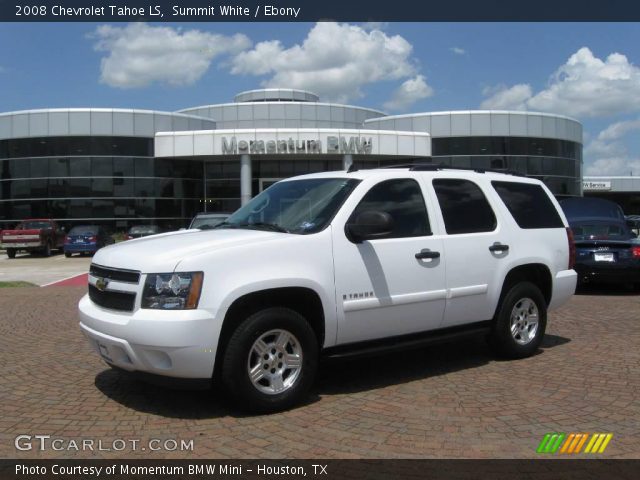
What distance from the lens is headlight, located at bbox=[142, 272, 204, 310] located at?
4.43 meters

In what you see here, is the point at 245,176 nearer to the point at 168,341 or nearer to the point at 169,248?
the point at 169,248

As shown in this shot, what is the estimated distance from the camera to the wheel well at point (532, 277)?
6.38 meters

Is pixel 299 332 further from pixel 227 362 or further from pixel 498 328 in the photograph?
pixel 498 328

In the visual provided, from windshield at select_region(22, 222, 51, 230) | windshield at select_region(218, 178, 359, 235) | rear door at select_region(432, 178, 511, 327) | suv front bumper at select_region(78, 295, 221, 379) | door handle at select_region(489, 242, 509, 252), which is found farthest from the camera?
windshield at select_region(22, 222, 51, 230)

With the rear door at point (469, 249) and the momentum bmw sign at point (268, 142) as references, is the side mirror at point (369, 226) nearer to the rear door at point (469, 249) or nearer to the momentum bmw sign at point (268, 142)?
the rear door at point (469, 249)

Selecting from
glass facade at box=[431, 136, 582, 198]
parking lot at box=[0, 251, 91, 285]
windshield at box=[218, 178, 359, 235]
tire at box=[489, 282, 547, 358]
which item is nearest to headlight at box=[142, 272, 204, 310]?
windshield at box=[218, 178, 359, 235]

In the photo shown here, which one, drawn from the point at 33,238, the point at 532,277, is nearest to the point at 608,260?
the point at 532,277

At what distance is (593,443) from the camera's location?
418cm

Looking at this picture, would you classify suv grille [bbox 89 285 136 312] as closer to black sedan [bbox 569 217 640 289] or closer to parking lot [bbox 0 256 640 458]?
parking lot [bbox 0 256 640 458]

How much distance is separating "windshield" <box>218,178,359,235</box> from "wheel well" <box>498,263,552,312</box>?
208cm

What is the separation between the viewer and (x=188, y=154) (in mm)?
35375

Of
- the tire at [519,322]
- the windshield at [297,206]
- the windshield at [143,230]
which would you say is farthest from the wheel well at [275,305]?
the windshield at [143,230]

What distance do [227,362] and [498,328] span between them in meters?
3.02

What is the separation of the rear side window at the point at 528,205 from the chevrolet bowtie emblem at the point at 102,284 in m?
3.96
